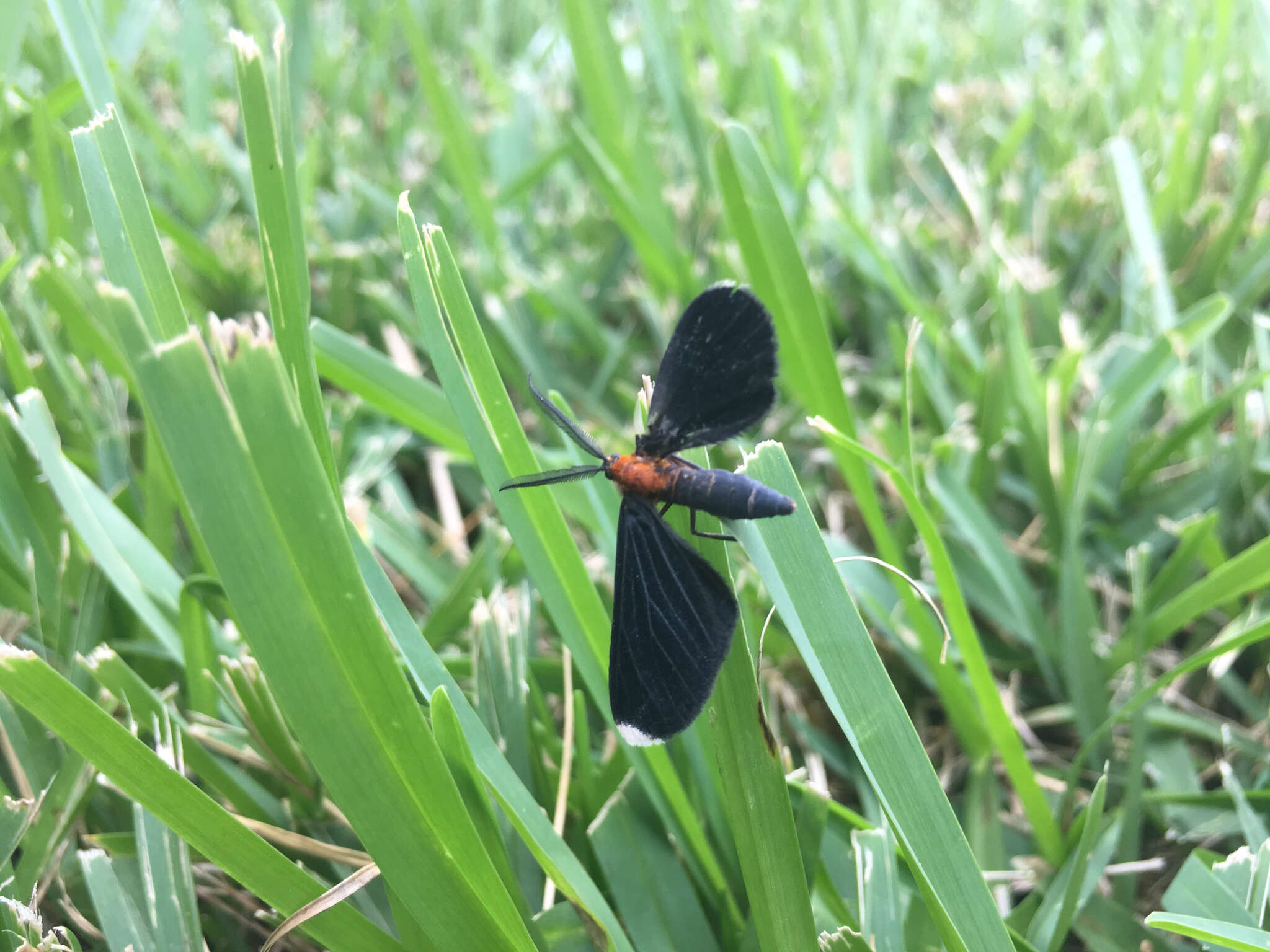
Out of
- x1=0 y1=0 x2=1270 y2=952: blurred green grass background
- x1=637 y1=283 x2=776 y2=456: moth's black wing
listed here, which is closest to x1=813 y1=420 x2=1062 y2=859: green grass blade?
x1=0 y1=0 x2=1270 y2=952: blurred green grass background

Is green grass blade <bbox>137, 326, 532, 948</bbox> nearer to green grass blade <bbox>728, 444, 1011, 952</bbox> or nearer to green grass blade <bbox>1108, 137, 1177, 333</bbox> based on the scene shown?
green grass blade <bbox>728, 444, 1011, 952</bbox>

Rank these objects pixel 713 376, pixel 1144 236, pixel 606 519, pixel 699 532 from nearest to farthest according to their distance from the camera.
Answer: pixel 699 532, pixel 713 376, pixel 606 519, pixel 1144 236

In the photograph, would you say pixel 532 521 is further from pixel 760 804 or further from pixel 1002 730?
pixel 1002 730

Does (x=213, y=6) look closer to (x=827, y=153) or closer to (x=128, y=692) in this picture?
(x=827, y=153)

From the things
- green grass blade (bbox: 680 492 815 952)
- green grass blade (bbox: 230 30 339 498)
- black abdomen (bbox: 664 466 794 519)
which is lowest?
green grass blade (bbox: 680 492 815 952)

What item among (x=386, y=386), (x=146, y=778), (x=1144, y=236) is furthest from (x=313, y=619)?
(x=1144, y=236)

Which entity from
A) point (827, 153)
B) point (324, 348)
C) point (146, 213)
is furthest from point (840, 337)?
point (146, 213)
